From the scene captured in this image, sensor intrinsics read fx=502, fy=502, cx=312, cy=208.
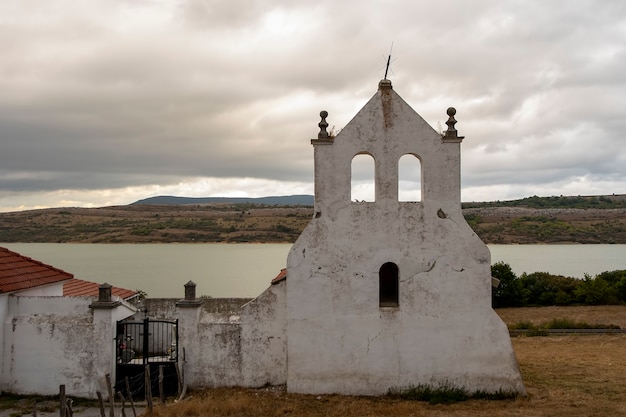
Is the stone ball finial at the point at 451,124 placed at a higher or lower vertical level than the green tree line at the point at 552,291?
higher

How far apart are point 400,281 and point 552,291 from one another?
32.0m

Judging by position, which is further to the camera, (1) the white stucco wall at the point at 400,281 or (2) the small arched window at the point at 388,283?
(2) the small arched window at the point at 388,283

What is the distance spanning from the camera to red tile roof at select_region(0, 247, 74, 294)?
14030mm

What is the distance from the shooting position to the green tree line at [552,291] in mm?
37906

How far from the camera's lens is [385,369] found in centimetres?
1239

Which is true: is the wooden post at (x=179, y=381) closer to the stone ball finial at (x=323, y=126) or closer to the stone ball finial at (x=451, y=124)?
the stone ball finial at (x=323, y=126)

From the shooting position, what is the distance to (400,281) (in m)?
12.4

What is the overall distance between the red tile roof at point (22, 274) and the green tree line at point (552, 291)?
31087 millimetres

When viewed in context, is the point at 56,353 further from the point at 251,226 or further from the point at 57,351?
the point at 251,226

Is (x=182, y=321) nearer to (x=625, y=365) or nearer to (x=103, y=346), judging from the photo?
(x=103, y=346)

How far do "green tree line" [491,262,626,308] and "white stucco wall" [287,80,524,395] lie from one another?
2738 cm

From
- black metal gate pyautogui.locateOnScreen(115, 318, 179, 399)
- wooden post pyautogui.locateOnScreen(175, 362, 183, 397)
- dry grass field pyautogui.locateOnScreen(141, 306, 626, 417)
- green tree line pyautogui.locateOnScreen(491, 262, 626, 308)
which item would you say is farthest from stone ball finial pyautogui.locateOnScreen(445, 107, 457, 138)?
green tree line pyautogui.locateOnScreen(491, 262, 626, 308)

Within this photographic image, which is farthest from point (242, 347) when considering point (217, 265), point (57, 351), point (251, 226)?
point (251, 226)

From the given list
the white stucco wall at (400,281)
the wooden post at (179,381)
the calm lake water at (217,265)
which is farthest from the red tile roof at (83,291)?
the calm lake water at (217,265)
